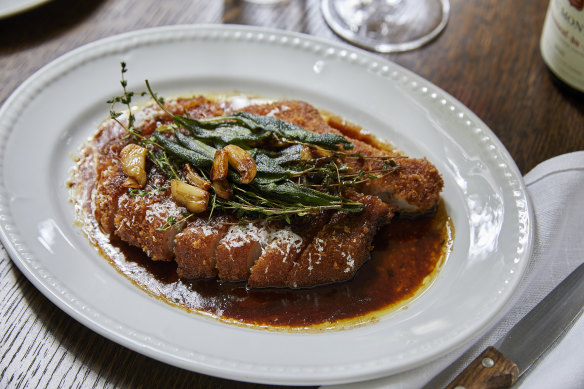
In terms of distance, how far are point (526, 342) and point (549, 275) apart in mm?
421

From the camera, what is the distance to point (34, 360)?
7.29 ft

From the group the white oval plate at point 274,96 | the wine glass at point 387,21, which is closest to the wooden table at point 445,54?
the wine glass at point 387,21

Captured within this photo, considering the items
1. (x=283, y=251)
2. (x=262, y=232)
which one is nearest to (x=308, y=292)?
(x=283, y=251)

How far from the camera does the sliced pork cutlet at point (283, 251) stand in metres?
2.40

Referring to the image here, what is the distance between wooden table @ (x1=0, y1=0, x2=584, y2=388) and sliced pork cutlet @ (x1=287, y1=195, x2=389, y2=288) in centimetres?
96

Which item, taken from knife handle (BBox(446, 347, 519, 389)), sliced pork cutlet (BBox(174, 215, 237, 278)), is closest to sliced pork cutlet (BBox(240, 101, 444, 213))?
sliced pork cutlet (BBox(174, 215, 237, 278))

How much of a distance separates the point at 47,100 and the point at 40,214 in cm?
74

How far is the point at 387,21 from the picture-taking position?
387cm

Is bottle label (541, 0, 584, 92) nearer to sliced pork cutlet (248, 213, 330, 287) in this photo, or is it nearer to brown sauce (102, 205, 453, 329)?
brown sauce (102, 205, 453, 329)

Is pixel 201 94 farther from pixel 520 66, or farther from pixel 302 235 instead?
pixel 520 66

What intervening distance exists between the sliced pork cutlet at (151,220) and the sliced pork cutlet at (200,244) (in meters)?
0.06

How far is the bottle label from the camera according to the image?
3051 mm

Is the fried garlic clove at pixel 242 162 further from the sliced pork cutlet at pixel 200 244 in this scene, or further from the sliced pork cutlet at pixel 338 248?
the sliced pork cutlet at pixel 338 248

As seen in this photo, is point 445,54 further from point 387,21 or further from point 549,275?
point 549,275
